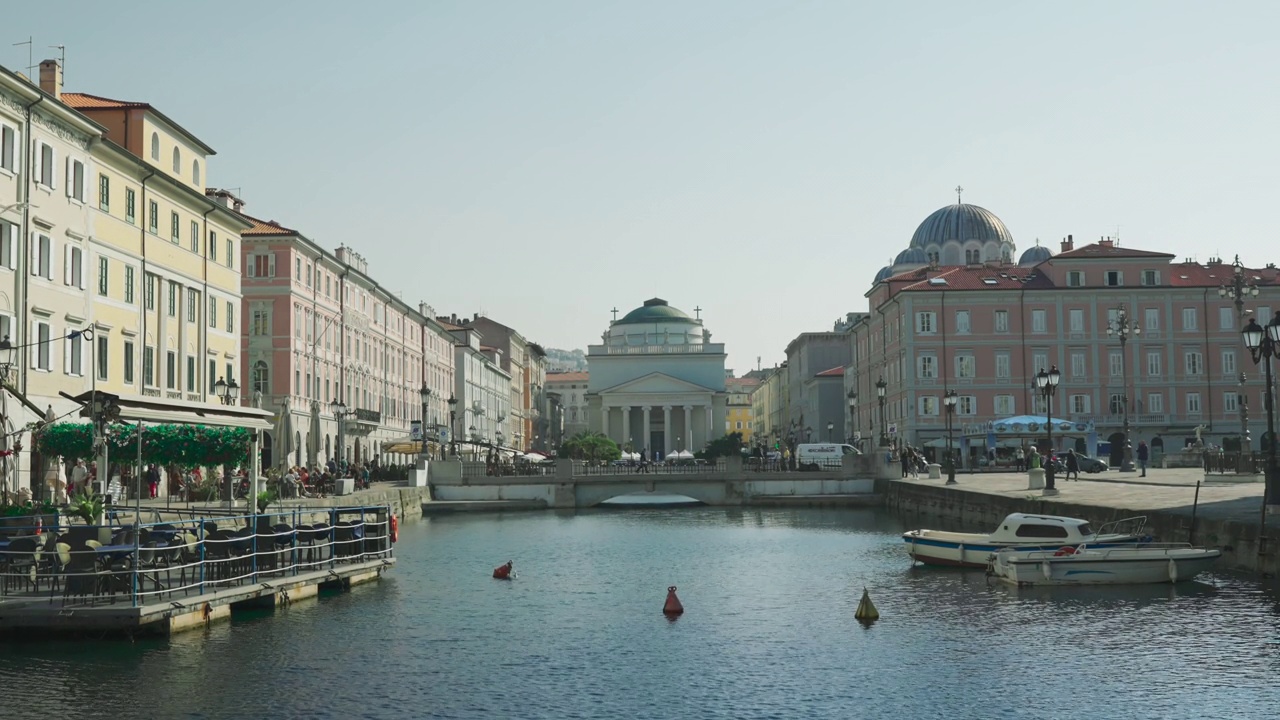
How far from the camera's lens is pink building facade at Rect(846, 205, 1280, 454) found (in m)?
94.5

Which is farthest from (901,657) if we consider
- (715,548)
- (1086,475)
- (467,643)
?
(1086,475)

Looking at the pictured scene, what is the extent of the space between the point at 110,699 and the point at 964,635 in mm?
14580

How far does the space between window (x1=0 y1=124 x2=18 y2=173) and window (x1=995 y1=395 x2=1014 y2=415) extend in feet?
227

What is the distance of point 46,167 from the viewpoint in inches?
1804

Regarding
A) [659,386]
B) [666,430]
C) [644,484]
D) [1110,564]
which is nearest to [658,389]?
[659,386]

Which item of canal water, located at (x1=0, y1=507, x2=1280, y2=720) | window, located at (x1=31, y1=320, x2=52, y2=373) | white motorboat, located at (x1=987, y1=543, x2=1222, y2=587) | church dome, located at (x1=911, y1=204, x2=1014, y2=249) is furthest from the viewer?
church dome, located at (x1=911, y1=204, x2=1014, y2=249)

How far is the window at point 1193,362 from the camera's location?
Result: 95062mm

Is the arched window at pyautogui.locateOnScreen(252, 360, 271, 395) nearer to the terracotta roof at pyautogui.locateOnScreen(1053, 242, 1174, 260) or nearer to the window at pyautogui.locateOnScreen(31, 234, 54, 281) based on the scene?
the window at pyautogui.locateOnScreen(31, 234, 54, 281)

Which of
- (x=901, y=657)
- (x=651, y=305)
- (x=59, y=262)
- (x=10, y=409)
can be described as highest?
(x=651, y=305)

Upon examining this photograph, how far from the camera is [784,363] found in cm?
18825

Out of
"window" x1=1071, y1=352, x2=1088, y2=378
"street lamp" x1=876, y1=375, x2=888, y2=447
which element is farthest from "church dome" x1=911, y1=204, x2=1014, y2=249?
"street lamp" x1=876, y1=375, x2=888, y2=447

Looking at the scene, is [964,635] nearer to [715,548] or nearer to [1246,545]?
[1246,545]

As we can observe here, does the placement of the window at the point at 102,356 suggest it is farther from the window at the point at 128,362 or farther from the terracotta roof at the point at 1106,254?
the terracotta roof at the point at 1106,254

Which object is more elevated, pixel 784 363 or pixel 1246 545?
pixel 784 363
